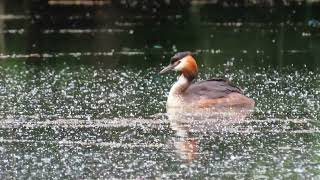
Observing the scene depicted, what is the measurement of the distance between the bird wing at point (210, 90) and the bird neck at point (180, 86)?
0.44 ft

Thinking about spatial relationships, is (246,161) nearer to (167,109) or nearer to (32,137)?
(32,137)

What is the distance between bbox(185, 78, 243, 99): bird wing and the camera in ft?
54.5

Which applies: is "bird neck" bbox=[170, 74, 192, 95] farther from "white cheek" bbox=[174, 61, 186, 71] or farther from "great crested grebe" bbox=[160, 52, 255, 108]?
"white cheek" bbox=[174, 61, 186, 71]

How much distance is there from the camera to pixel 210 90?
54.7 ft

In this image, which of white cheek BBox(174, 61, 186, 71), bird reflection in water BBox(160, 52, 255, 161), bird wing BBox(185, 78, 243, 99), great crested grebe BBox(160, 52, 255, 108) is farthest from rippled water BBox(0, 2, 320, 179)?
white cheek BBox(174, 61, 186, 71)

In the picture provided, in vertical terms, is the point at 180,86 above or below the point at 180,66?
below

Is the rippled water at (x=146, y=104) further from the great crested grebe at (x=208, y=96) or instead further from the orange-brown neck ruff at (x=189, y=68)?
the orange-brown neck ruff at (x=189, y=68)

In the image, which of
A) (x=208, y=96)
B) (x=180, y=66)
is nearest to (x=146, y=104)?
(x=208, y=96)

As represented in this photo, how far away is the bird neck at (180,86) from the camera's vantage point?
1677 cm

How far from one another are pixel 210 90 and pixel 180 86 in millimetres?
629

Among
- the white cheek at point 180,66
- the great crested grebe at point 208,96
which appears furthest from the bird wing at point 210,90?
the white cheek at point 180,66

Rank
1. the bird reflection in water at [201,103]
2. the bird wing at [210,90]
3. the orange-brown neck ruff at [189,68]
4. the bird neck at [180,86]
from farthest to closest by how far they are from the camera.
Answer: the orange-brown neck ruff at [189,68]
the bird neck at [180,86]
the bird wing at [210,90]
the bird reflection in water at [201,103]

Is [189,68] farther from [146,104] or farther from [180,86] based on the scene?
[146,104]

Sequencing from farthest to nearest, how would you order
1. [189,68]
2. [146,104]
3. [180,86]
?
[189,68], [180,86], [146,104]
